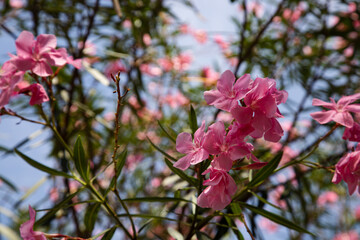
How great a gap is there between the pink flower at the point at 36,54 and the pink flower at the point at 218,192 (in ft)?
1.35

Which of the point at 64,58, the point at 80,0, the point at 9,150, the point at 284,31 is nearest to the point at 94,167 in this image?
the point at 9,150

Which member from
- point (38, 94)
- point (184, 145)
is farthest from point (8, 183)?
point (184, 145)

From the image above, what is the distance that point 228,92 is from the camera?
59 centimetres

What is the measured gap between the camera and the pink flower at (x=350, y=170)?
634mm

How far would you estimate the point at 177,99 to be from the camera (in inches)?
111

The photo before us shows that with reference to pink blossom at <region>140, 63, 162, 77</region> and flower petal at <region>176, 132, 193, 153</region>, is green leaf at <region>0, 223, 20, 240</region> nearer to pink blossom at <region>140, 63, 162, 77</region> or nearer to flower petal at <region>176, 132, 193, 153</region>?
flower petal at <region>176, 132, 193, 153</region>

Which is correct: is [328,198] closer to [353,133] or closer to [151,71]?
[151,71]

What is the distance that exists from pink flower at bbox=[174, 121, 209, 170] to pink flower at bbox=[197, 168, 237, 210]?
3 centimetres

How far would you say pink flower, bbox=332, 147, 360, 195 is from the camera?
634mm

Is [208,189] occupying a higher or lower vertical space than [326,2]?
lower

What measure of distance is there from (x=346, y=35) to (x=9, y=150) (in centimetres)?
167

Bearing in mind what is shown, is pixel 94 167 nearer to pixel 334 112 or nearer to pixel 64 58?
pixel 64 58

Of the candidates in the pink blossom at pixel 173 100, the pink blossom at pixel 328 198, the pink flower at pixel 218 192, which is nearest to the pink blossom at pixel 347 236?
the pink blossom at pixel 328 198

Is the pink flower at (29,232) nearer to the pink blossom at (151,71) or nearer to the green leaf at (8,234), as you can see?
the green leaf at (8,234)
